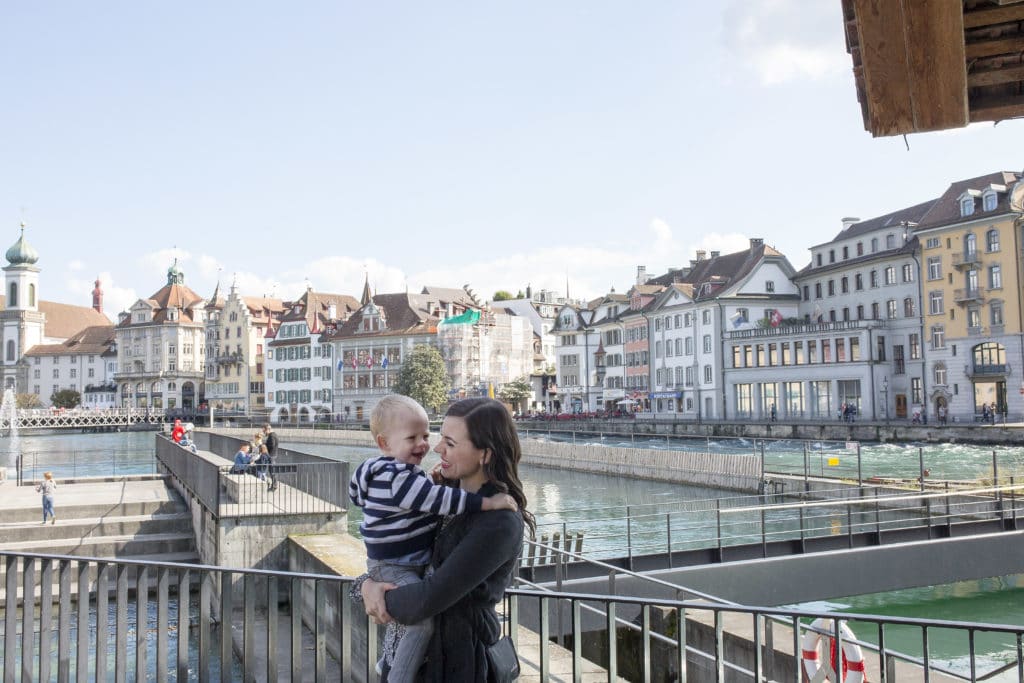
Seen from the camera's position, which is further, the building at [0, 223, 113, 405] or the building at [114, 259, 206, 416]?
the building at [0, 223, 113, 405]

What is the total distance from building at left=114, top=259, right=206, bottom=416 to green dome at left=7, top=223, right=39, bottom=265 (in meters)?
32.3

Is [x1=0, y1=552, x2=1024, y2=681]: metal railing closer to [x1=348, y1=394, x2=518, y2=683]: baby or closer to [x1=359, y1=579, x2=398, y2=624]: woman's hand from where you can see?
[x1=348, y1=394, x2=518, y2=683]: baby

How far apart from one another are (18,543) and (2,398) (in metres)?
149

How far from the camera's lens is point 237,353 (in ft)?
400

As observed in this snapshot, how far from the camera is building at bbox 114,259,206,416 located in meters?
135

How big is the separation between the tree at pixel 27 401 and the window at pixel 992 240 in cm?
13452

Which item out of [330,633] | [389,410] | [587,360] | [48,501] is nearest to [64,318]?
[587,360]

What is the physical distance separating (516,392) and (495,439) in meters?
98.2

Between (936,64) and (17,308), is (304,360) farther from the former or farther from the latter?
(936,64)

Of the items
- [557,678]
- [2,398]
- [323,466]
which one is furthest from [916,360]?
[2,398]

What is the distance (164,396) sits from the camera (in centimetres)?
13588

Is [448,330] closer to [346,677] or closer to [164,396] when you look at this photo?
[164,396]

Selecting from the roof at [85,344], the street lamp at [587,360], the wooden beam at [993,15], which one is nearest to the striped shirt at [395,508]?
the wooden beam at [993,15]

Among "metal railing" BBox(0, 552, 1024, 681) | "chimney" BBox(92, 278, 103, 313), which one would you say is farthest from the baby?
"chimney" BBox(92, 278, 103, 313)
